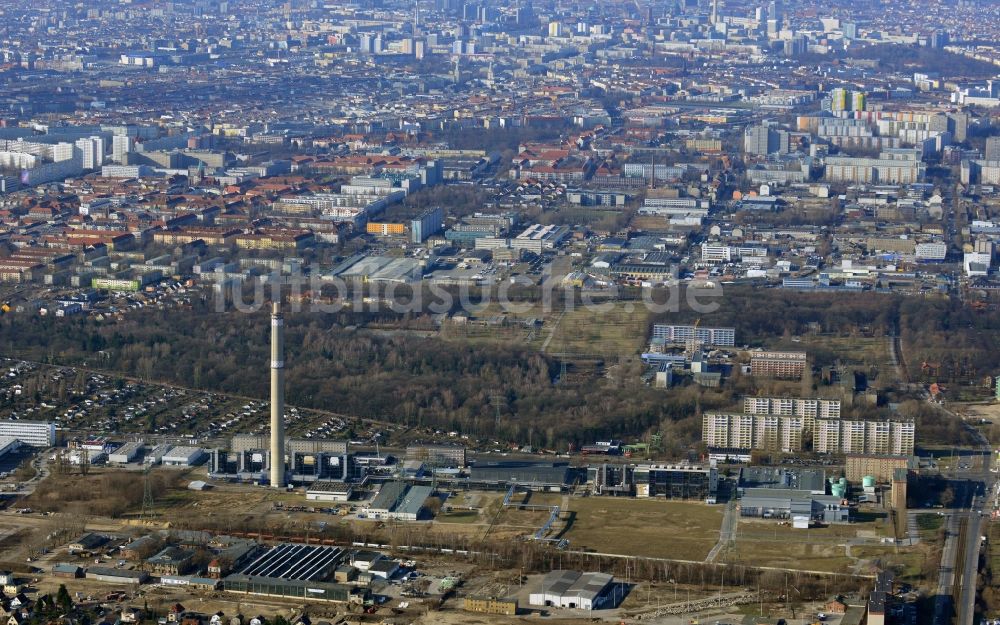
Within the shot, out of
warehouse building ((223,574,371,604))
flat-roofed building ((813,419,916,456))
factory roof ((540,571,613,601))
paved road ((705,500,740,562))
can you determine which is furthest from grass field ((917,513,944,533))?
warehouse building ((223,574,371,604))

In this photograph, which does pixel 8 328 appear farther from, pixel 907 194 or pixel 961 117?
pixel 961 117

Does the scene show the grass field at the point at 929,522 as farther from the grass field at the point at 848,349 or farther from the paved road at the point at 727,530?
the grass field at the point at 848,349

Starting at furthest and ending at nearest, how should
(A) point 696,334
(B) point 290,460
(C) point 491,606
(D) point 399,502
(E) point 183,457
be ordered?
(A) point 696,334
(E) point 183,457
(B) point 290,460
(D) point 399,502
(C) point 491,606

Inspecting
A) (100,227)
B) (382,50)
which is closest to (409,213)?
(100,227)

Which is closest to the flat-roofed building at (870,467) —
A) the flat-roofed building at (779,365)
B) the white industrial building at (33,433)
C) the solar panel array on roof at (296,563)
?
the flat-roofed building at (779,365)

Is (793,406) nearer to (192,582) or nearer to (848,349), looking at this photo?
(848,349)

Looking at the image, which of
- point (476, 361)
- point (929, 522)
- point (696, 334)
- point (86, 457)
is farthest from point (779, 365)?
point (86, 457)

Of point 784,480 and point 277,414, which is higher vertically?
point 277,414

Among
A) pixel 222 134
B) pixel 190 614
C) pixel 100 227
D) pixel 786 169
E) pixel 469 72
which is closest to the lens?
pixel 190 614
